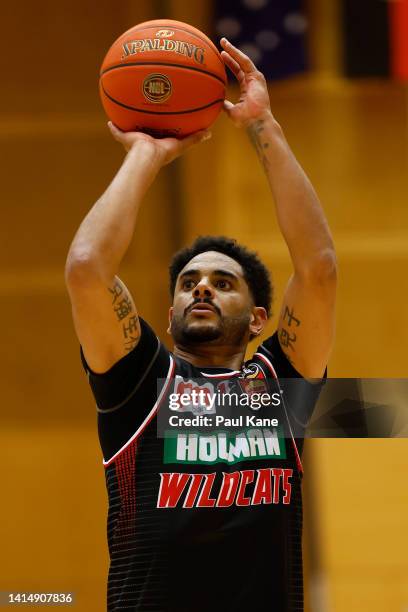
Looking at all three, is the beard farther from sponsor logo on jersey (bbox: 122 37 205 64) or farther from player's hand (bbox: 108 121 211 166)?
sponsor logo on jersey (bbox: 122 37 205 64)

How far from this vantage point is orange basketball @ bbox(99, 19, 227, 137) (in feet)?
11.6

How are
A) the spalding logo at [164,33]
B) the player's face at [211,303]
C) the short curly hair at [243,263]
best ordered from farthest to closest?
the short curly hair at [243,263] → the spalding logo at [164,33] → the player's face at [211,303]

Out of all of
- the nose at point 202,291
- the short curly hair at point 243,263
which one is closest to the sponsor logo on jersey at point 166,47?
the short curly hair at point 243,263

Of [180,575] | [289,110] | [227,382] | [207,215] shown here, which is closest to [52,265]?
[207,215]

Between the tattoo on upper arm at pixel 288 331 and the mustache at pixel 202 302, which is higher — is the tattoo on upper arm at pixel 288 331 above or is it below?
below

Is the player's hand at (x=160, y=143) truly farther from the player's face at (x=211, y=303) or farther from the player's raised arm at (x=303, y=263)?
the player's face at (x=211, y=303)

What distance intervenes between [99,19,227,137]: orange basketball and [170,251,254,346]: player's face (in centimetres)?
55

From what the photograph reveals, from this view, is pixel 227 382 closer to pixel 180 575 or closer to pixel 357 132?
pixel 180 575

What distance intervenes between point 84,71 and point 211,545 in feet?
17.1

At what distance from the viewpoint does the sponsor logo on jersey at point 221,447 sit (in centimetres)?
313

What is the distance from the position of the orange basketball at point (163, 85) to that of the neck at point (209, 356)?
2.83 ft

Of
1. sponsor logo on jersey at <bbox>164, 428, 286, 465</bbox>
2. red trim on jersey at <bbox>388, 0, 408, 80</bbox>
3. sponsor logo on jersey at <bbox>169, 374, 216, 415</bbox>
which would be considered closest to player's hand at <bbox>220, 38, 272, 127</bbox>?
sponsor logo on jersey at <bbox>169, 374, 216, 415</bbox>

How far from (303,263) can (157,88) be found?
36.3 inches

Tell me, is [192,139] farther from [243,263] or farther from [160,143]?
[243,263]
